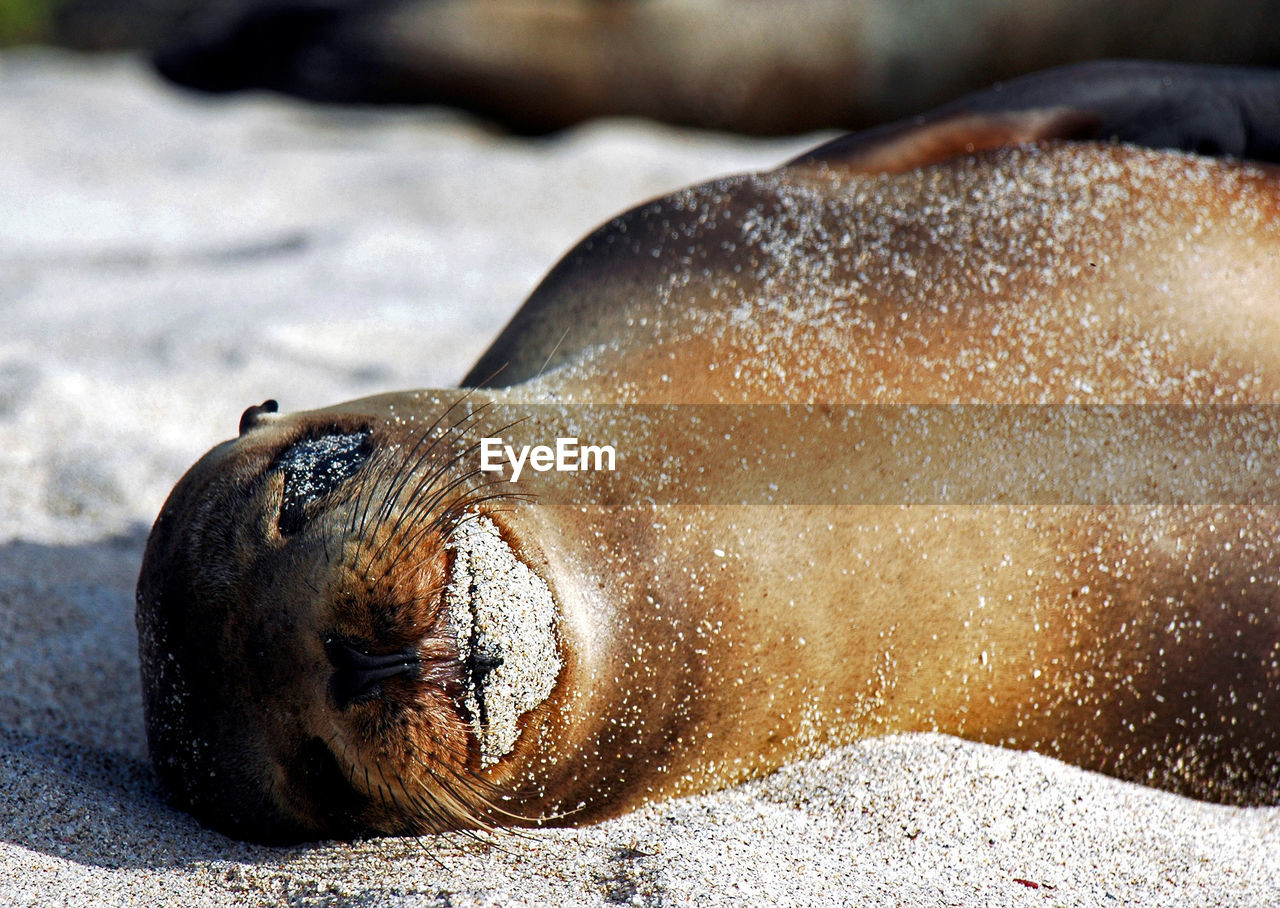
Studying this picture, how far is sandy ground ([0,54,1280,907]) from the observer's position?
1.79 meters

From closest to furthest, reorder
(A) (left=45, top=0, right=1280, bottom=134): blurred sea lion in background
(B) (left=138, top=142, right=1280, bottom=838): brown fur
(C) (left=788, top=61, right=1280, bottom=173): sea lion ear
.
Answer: (B) (left=138, top=142, right=1280, bottom=838): brown fur
(C) (left=788, top=61, right=1280, bottom=173): sea lion ear
(A) (left=45, top=0, right=1280, bottom=134): blurred sea lion in background

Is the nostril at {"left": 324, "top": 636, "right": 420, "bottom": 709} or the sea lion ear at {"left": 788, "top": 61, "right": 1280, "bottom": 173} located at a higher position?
the sea lion ear at {"left": 788, "top": 61, "right": 1280, "bottom": 173}

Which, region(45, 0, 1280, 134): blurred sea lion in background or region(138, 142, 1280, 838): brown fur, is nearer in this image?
region(138, 142, 1280, 838): brown fur

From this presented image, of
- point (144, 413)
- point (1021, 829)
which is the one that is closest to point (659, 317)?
point (1021, 829)

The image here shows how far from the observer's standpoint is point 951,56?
5.99m

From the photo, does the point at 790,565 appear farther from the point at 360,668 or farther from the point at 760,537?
the point at 360,668

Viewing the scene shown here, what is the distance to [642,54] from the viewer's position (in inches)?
257

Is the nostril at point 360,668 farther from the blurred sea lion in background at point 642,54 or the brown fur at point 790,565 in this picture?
the blurred sea lion in background at point 642,54

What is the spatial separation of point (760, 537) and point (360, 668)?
Answer: 605 mm

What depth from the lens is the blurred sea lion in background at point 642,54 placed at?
19.5 ft

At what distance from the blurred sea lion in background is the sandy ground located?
0.68 feet

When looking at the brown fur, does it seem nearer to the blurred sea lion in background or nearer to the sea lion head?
the sea lion head

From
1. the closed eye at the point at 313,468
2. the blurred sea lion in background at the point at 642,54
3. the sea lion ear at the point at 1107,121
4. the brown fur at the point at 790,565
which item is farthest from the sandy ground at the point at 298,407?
the sea lion ear at the point at 1107,121

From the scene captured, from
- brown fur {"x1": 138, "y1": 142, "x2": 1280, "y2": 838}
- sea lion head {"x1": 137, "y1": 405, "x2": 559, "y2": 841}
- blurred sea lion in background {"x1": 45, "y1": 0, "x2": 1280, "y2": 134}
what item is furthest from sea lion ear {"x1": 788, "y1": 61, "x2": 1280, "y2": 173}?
blurred sea lion in background {"x1": 45, "y1": 0, "x2": 1280, "y2": 134}
